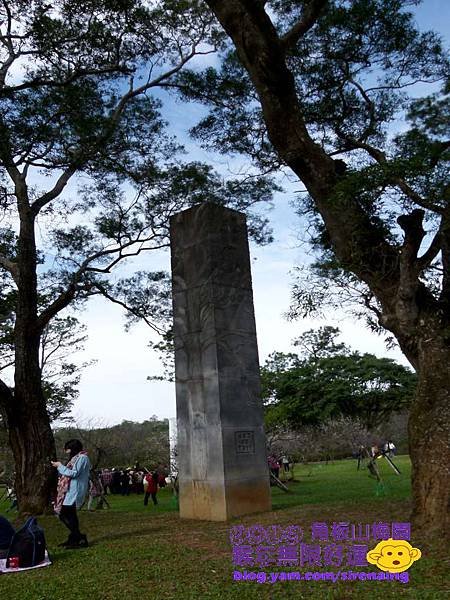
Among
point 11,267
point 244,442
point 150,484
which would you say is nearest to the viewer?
point 244,442

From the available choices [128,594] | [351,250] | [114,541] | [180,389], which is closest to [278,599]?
[128,594]

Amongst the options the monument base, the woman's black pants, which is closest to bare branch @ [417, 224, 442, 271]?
the monument base

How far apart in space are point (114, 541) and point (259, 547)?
6.97ft

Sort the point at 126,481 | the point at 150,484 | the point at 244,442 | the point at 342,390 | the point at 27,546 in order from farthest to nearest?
the point at 342,390 → the point at 126,481 → the point at 150,484 → the point at 244,442 → the point at 27,546

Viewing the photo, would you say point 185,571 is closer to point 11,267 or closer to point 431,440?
point 431,440

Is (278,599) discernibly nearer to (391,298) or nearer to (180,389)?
(391,298)

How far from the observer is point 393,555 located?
15.2 feet

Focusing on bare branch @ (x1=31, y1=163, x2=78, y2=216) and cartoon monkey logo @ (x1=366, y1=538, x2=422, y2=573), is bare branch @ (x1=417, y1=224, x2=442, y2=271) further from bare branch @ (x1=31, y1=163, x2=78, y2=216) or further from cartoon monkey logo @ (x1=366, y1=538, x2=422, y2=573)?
bare branch @ (x1=31, y1=163, x2=78, y2=216)

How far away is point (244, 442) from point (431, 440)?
3.58m

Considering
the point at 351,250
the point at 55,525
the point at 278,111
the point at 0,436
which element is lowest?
the point at 55,525

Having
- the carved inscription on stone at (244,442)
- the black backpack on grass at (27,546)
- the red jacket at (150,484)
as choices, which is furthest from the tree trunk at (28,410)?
the black backpack on grass at (27,546)

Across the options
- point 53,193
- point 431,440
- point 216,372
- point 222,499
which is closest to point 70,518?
point 222,499

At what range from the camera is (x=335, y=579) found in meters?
4.30

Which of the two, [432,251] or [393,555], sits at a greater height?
[432,251]
